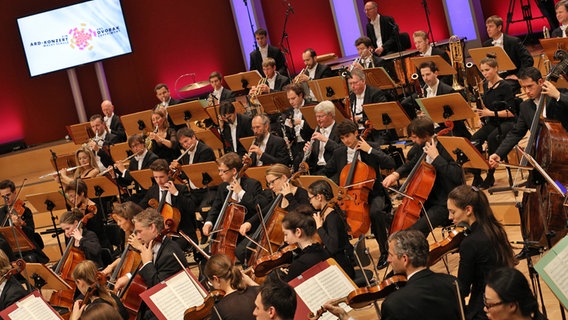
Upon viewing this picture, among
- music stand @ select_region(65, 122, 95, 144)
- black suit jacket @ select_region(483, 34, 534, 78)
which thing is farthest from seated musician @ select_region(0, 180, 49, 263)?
black suit jacket @ select_region(483, 34, 534, 78)

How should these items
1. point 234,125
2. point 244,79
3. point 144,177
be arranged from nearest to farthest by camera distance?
point 144,177 → point 234,125 → point 244,79

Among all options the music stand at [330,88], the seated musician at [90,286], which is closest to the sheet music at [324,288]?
the seated musician at [90,286]

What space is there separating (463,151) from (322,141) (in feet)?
6.51

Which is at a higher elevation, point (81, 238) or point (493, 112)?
point (493, 112)

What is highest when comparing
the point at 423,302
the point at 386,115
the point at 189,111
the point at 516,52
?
the point at 189,111

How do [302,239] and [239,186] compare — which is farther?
[239,186]

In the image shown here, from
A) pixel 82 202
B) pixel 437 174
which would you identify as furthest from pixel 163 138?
pixel 437 174

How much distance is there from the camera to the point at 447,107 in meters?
7.52

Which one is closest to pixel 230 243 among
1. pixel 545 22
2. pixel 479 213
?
pixel 479 213

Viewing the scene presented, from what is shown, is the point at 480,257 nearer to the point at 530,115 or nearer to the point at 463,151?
the point at 463,151

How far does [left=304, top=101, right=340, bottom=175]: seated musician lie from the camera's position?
27.2ft

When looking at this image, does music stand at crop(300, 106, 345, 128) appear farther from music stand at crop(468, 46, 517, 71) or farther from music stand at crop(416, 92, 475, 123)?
music stand at crop(468, 46, 517, 71)

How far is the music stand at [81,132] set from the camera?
11195mm

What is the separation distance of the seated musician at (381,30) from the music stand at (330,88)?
202 cm
